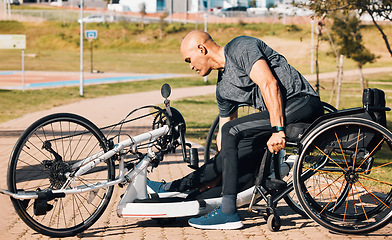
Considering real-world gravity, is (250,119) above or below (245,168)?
above

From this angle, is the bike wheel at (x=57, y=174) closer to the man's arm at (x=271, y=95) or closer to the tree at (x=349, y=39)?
the man's arm at (x=271, y=95)

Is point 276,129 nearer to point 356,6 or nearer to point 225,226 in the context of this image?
point 225,226

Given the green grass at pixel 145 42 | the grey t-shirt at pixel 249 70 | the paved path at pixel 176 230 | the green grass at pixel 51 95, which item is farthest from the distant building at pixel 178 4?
the grey t-shirt at pixel 249 70

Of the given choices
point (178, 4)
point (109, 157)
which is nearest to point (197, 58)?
point (109, 157)

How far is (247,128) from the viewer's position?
438 cm

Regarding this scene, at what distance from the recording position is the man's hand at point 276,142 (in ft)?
13.9

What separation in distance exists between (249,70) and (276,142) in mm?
525

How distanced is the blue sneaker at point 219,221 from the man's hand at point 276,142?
59cm

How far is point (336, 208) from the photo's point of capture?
15.5ft

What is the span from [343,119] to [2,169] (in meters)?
4.66

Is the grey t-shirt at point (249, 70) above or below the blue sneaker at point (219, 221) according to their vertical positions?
above

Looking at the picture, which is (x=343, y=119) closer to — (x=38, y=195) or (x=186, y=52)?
(x=186, y=52)

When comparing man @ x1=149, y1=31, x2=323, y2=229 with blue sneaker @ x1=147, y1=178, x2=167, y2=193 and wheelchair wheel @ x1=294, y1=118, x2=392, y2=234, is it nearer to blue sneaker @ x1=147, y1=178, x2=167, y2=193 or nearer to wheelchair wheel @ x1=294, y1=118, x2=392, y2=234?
wheelchair wheel @ x1=294, y1=118, x2=392, y2=234

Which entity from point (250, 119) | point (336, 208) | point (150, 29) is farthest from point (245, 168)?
point (150, 29)
